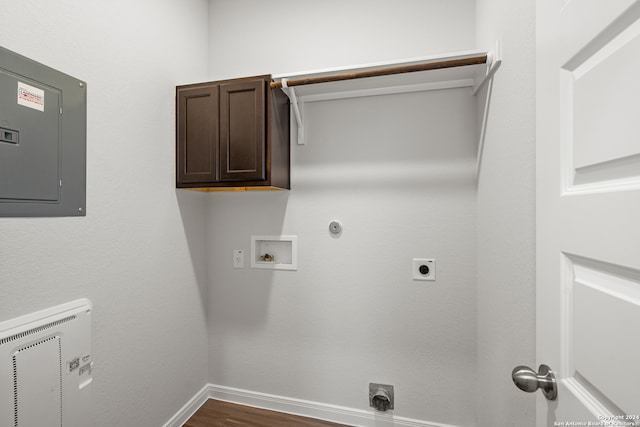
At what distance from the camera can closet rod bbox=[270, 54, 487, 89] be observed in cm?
131

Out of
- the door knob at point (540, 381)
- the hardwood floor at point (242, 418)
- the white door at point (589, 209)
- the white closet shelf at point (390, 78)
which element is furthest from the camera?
the hardwood floor at point (242, 418)

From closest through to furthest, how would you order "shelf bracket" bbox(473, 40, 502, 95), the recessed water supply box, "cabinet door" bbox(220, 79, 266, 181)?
"shelf bracket" bbox(473, 40, 502, 95)
"cabinet door" bbox(220, 79, 266, 181)
the recessed water supply box

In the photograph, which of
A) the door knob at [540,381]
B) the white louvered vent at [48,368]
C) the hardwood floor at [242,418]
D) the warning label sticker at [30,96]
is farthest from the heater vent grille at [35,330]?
the door knob at [540,381]

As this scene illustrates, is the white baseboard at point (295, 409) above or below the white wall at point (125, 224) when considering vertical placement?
below

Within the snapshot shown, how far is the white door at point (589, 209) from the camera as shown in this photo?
46cm

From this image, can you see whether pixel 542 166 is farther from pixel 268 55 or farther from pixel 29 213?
pixel 268 55

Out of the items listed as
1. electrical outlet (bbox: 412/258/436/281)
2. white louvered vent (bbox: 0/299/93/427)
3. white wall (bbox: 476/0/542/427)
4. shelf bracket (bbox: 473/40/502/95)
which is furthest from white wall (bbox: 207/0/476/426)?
white louvered vent (bbox: 0/299/93/427)

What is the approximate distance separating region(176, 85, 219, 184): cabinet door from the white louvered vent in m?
0.80

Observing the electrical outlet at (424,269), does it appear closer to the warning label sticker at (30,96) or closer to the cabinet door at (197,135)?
the cabinet door at (197,135)

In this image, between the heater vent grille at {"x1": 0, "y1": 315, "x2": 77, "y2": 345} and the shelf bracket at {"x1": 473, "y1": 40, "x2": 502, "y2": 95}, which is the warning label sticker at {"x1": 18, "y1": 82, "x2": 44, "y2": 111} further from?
the shelf bracket at {"x1": 473, "y1": 40, "x2": 502, "y2": 95}

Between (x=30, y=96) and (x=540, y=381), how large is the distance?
1.72 metres

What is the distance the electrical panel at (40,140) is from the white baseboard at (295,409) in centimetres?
137

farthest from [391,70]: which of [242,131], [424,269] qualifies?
[424,269]

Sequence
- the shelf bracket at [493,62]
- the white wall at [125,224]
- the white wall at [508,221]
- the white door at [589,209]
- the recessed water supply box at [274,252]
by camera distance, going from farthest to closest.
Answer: the recessed water supply box at [274,252] → the shelf bracket at [493,62] → the white wall at [125,224] → the white wall at [508,221] → the white door at [589,209]
